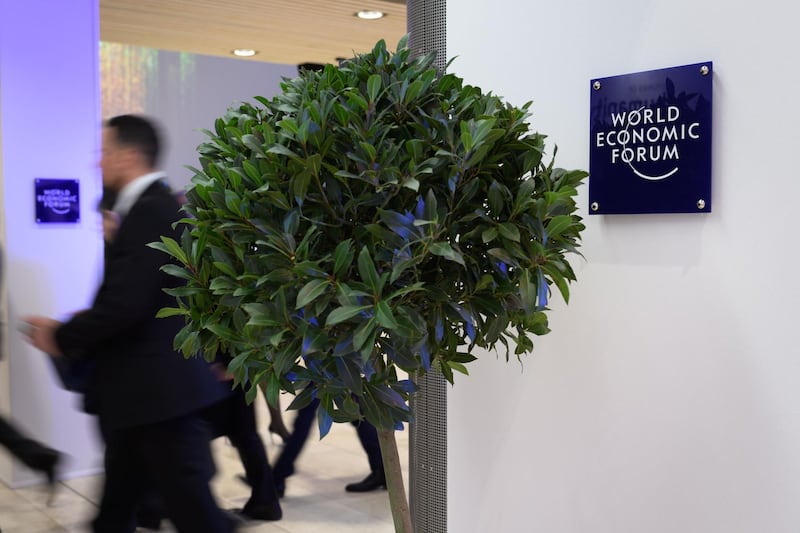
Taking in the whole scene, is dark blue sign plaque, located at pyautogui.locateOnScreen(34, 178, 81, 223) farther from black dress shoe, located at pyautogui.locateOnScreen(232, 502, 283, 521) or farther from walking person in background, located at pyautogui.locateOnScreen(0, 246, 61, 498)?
black dress shoe, located at pyautogui.locateOnScreen(232, 502, 283, 521)

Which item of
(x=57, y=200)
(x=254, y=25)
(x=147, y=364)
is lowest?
(x=147, y=364)

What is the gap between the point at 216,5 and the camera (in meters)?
5.79

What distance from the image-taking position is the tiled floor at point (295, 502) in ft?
13.7

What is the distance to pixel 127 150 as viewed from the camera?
2.80 metres

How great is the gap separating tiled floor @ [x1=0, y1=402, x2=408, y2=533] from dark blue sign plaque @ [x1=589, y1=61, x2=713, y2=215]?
8.79ft

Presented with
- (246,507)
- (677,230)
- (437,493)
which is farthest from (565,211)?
(246,507)

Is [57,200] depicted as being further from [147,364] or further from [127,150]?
[147,364]

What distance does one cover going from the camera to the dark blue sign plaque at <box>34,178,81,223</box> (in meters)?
4.85

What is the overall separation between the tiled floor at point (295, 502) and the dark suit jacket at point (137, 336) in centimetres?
149

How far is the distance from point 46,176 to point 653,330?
159 inches

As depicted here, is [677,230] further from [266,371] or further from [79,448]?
[79,448]

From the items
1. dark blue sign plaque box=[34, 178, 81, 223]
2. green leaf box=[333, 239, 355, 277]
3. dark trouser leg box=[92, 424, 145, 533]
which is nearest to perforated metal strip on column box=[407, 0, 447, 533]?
dark trouser leg box=[92, 424, 145, 533]

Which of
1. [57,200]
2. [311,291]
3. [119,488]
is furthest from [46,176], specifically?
[311,291]

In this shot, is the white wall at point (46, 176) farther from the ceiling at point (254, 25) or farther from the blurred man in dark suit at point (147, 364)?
the blurred man in dark suit at point (147, 364)
